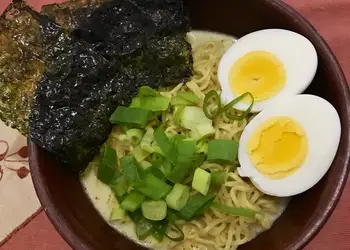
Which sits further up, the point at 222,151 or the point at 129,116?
the point at 129,116

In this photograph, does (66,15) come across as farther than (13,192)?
No

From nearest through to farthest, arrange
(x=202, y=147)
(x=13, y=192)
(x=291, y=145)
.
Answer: (x=291, y=145) < (x=202, y=147) < (x=13, y=192)

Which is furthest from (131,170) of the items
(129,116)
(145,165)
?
(129,116)

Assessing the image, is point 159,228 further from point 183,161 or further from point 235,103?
point 235,103

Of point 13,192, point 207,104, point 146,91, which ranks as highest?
point 146,91

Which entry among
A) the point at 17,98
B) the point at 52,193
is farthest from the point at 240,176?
the point at 17,98

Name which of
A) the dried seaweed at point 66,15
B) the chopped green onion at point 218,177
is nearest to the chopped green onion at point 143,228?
the chopped green onion at point 218,177

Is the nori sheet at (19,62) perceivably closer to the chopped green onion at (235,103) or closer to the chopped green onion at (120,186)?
the chopped green onion at (120,186)

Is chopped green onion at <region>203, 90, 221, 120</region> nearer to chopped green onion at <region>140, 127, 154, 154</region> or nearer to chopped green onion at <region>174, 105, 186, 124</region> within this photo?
chopped green onion at <region>174, 105, 186, 124</region>
